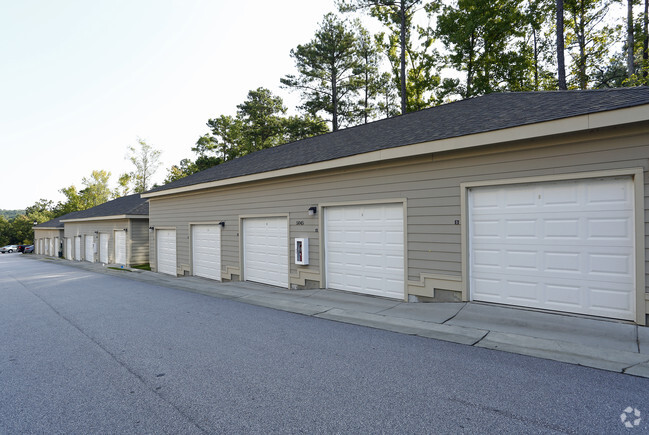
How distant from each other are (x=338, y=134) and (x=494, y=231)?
22.6ft

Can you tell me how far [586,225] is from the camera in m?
5.30

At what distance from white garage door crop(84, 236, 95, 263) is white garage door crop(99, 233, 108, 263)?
1.33 metres

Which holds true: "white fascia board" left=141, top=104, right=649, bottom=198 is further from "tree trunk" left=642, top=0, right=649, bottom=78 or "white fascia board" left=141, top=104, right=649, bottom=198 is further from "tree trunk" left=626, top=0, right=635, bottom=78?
"tree trunk" left=642, top=0, right=649, bottom=78

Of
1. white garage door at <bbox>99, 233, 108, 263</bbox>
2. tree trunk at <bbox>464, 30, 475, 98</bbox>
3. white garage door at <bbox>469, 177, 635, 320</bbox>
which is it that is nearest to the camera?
white garage door at <bbox>469, 177, 635, 320</bbox>

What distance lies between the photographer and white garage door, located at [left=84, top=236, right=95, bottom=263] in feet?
81.1

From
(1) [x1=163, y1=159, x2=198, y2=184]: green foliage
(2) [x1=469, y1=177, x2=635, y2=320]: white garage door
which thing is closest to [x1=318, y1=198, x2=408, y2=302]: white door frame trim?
(2) [x1=469, y1=177, x2=635, y2=320]: white garage door

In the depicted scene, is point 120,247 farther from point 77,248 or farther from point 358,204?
point 358,204

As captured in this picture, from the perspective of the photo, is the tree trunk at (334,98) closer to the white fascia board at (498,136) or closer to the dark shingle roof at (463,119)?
the dark shingle roof at (463,119)

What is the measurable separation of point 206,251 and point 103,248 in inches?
579

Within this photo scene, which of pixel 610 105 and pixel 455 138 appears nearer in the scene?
pixel 610 105

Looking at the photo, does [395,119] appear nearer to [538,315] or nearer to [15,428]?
[538,315]

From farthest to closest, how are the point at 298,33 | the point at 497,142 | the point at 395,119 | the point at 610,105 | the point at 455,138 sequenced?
the point at 298,33 → the point at 395,119 → the point at 455,138 → the point at 497,142 → the point at 610,105

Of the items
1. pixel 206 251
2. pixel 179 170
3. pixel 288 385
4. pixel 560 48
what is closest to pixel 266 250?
pixel 206 251

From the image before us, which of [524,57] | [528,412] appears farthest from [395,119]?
[524,57]
